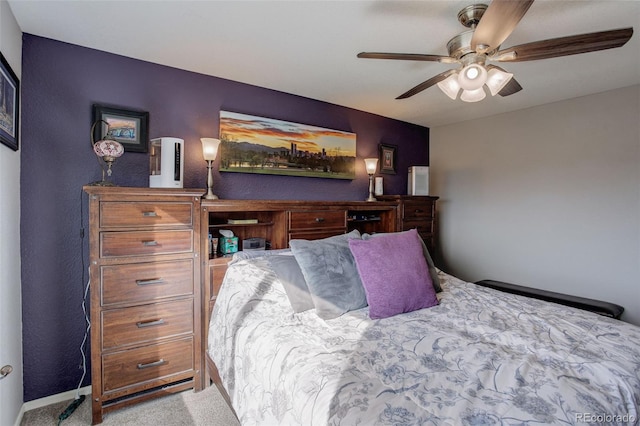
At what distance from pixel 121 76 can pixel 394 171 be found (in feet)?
9.82

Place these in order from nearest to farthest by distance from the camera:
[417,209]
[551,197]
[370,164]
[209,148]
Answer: [209,148] → [551,197] → [370,164] → [417,209]

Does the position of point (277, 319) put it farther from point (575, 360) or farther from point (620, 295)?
point (620, 295)

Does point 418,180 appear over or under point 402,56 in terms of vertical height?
under

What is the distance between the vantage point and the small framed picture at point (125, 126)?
2.23m

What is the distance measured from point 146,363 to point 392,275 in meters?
1.68

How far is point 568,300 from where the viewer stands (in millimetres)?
2861

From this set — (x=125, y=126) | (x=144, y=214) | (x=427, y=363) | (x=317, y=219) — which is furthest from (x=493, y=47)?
(x=125, y=126)

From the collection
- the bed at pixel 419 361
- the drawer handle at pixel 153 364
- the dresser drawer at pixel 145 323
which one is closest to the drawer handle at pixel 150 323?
the dresser drawer at pixel 145 323

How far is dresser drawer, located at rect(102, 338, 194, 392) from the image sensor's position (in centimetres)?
194

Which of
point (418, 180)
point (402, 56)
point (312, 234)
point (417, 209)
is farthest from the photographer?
point (418, 180)

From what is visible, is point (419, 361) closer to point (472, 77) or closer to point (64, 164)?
point (472, 77)

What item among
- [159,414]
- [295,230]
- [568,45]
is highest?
[568,45]

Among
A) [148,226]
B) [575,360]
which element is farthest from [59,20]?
[575,360]

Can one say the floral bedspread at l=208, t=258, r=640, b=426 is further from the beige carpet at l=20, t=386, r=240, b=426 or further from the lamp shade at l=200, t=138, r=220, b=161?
the lamp shade at l=200, t=138, r=220, b=161
